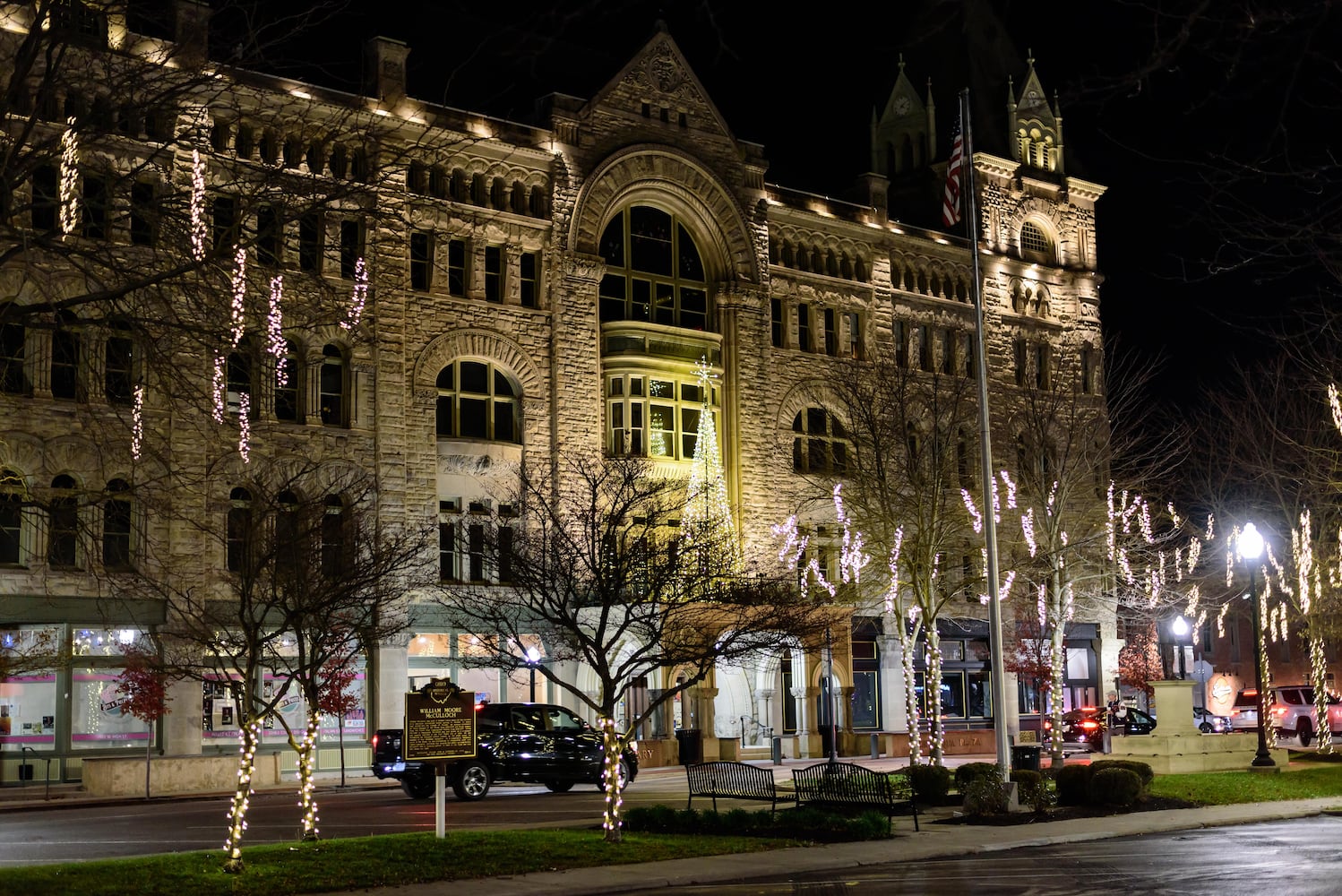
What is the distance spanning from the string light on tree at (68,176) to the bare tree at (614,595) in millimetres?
9713

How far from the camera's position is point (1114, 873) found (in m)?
18.4

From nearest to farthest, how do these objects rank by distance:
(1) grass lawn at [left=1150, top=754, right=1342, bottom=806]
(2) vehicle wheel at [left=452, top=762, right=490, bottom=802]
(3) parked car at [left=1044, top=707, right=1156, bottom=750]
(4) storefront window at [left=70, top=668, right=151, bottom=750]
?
(1) grass lawn at [left=1150, top=754, right=1342, bottom=806] → (2) vehicle wheel at [left=452, top=762, right=490, bottom=802] → (4) storefront window at [left=70, top=668, right=151, bottom=750] → (3) parked car at [left=1044, top=707, right=1156, bottom=750]

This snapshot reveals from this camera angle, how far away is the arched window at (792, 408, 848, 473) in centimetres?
5450

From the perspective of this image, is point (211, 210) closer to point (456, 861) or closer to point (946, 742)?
point (456, 861)

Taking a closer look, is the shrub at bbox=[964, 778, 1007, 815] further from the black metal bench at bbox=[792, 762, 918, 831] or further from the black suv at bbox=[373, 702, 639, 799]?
the black suv at bbox=[373, 702, 639, 799]

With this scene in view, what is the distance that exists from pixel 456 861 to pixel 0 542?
77.3ft

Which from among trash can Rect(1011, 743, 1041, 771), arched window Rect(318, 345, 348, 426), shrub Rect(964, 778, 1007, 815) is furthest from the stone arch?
shrub Rect(964, 778, 1007, 815)

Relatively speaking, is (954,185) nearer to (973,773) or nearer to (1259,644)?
(973,773)

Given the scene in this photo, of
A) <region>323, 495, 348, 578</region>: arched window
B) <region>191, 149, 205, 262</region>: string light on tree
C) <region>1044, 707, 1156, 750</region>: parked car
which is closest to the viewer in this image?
<region>191, 149, 205, 262</region>: string light on tree

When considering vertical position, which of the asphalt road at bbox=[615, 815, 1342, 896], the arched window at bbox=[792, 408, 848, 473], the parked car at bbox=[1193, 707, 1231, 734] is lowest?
the parked car at bbox=[1193, 707, 1231, 734]

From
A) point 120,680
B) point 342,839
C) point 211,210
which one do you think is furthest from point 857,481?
point 211,210

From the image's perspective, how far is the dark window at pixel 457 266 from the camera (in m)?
47.4

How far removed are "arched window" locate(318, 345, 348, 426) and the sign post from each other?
24.2 metres

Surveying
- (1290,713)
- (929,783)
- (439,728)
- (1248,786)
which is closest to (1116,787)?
(929,783)
